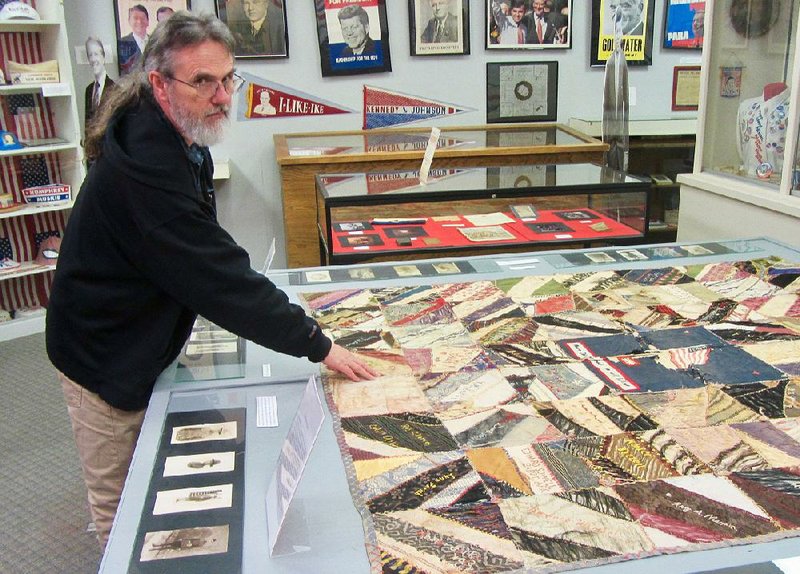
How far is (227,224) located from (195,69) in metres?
4.02

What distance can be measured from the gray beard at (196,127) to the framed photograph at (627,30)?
462 cm

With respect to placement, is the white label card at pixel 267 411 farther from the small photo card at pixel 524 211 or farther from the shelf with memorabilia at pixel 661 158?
the shelf with memorabilia at pixel 661 158

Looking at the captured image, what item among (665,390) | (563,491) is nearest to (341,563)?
(563,491)

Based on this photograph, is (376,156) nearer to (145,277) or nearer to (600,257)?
(600,257)

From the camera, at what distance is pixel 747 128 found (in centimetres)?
323

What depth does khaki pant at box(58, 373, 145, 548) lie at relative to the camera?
71.8 inches

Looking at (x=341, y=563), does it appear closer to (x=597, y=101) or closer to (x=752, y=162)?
(x=752, y=162)

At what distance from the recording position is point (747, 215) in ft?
9.91

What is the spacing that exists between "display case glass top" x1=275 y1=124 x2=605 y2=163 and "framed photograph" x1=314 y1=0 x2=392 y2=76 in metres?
0.46

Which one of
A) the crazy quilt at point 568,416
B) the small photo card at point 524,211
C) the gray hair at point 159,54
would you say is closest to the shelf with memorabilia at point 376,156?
the small photo card at point 524,211

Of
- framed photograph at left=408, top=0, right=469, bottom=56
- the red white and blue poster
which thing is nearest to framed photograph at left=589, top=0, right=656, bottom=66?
framed photograph at left=408, top=0, right=469, bottom=56

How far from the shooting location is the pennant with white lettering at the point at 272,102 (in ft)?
17.5

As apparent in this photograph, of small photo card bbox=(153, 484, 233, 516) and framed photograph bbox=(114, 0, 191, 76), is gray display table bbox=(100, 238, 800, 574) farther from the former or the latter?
framed photograph bbox=(114, 0, 191, 76)

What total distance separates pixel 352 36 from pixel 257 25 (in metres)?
0.65
